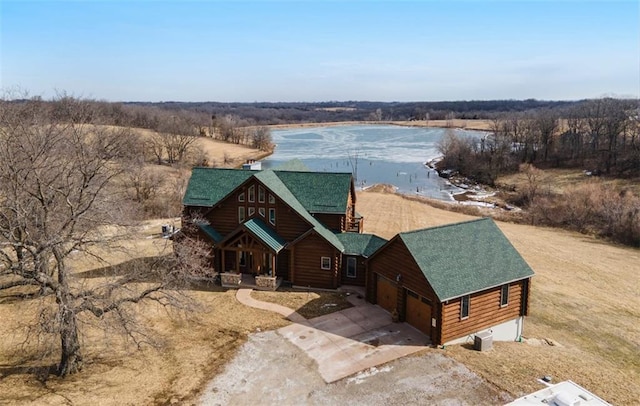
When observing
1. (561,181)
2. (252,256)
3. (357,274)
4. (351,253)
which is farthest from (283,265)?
(561,181)

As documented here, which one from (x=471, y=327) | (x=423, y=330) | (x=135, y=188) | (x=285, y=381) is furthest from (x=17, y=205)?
(x=135, y=188)

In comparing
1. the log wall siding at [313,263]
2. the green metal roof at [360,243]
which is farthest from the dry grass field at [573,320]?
the log wall siding at [313,263]

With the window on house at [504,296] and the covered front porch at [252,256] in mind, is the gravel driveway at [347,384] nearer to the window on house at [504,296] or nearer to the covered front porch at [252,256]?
the window on house at [504,296]

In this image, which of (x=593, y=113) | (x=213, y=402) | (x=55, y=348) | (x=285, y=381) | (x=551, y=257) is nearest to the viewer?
(x=213, y=402)

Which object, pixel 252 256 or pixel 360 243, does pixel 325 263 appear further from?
pixel 252 256

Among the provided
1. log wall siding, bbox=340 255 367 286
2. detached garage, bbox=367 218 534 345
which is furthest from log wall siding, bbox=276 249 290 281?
detached garage, bbox=367 218 534 345

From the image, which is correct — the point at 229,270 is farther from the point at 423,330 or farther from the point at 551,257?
the point at 551,257
